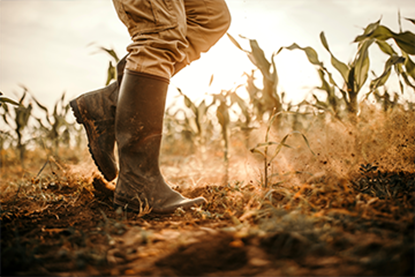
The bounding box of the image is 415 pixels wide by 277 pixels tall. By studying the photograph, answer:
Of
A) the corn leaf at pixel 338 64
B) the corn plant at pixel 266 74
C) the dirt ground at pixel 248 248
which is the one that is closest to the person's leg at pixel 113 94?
the dirt ground at pixel 248 248

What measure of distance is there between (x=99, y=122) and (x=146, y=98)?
34 cm

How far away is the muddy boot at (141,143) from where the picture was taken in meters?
1.15

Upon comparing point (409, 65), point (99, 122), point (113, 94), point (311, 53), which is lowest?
point (99, 122)

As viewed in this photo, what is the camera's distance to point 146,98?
1.15 m

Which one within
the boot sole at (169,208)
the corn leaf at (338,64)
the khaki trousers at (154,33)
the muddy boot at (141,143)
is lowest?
the boot sole at (169,208)

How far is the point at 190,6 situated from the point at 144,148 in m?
0.74

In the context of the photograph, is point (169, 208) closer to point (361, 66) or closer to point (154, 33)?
point (154, 33)

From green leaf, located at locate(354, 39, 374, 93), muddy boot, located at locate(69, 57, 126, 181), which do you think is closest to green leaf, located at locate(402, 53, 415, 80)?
green leaf, located at locate(354, 39, 374, 93)

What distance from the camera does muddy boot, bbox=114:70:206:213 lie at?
1146 mm

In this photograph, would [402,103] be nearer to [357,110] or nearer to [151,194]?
[357,110]

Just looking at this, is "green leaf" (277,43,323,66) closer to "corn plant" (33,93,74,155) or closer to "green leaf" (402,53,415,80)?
"green leaf" (402,53,415,80)

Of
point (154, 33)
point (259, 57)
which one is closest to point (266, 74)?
point (259, 57)

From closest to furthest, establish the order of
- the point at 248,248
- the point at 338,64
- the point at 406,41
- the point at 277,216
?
the point at 248,248 < the point at 277,216 < the point at 406,41 < the point at 338,64

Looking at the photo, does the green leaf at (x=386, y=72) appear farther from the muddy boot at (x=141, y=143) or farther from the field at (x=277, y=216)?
the muddy boot at (x=141, y=143)
